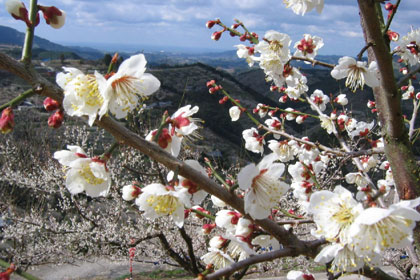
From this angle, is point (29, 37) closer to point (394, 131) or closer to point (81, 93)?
point (81, 93)

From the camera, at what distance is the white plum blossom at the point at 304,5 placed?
5.20 feet

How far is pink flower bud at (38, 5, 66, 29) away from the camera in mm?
1070

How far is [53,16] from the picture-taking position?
1.07m

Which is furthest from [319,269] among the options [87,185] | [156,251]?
[87,185]

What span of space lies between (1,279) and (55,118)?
0.43m

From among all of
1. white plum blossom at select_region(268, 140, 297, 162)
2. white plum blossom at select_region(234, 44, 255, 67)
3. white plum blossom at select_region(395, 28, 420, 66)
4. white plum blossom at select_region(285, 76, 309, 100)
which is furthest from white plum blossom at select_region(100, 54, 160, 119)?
white plum blossom at select_region(285, 76, 309, 100)

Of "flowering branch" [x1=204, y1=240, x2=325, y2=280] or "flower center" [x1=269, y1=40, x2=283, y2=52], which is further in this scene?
"flower center" [x1=269, y1=40, x2=283, y2=52]

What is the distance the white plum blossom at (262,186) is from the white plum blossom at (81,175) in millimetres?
454

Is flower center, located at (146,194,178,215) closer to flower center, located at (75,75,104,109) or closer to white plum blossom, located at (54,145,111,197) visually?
white plum blossom, located at (54,145,111,197)

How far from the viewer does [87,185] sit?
116 centimetres

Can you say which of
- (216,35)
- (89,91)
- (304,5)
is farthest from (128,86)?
(216,35)

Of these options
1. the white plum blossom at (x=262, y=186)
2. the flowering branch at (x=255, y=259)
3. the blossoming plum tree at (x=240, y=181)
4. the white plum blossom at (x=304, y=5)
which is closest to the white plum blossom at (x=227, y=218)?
the blossoming plum tree at (x=240, y=181)

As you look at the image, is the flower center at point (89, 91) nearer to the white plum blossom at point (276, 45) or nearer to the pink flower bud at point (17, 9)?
the pink flower bud at point (17, 9)

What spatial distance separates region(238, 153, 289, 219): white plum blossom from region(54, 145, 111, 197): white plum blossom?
1.49ft
